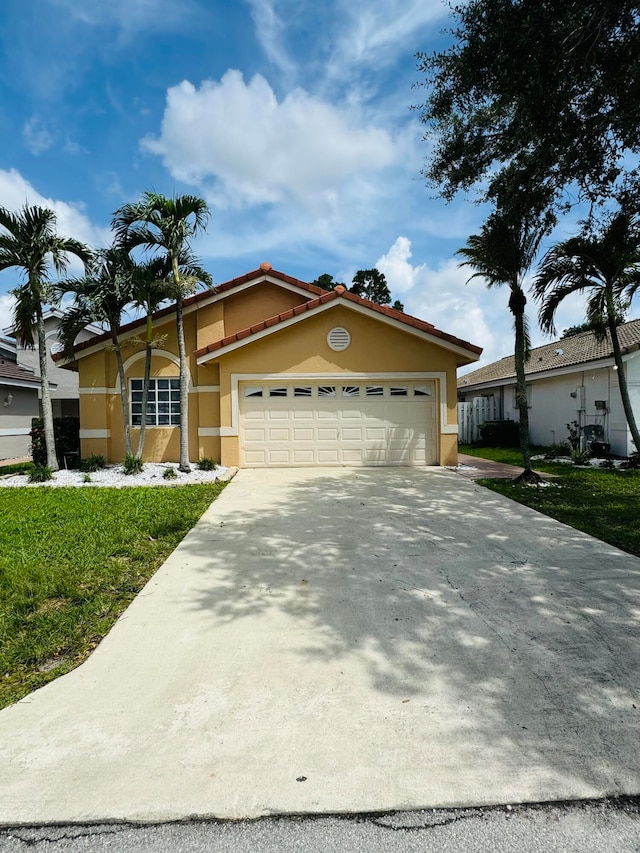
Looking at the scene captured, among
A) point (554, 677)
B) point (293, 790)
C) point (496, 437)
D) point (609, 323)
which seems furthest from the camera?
point (496, 437)

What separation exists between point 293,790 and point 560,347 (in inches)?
892

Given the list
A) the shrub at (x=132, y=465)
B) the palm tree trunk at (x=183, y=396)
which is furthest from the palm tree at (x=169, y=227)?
the shrub at (x=132, y=465)

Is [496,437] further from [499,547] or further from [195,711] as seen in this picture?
[195,711]

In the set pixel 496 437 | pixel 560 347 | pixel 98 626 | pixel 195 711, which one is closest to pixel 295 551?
pixel 98 626

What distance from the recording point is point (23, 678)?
10.7 ft

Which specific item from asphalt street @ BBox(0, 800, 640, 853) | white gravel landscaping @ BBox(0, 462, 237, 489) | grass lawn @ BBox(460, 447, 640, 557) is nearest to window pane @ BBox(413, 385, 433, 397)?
grass lawn @ BBox(460, 447, 640, 557)

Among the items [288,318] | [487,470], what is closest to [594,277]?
[487,470]

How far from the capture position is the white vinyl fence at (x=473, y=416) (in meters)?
21.6

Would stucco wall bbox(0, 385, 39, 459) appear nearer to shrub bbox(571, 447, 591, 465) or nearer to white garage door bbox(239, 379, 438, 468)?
white garage door bbox(239, 379, 438, 468)

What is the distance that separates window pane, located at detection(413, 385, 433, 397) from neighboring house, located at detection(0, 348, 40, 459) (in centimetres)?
1303

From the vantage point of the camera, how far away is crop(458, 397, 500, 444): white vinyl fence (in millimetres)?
21562

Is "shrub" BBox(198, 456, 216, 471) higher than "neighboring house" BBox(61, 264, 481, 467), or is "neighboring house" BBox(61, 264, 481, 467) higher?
"neighboring house" BBox(61, 264, 481, 467)

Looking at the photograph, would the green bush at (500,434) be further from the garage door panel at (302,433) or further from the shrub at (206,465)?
the shrub at (206,465)

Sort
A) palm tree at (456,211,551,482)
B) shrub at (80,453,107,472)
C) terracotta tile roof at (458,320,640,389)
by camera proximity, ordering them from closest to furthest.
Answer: palm tree at (456,211,551,482)
shrub at (80,453,107,472)
terracotta tile roof at (458,320,640,389)
